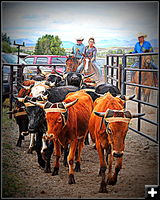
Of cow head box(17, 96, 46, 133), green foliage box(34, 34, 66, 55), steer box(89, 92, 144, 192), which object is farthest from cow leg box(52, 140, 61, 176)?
green foliage box(34, 34, 66, 55)

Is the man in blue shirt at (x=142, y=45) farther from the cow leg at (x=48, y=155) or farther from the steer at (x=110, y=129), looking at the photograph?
the cow leg at (x=48, y=155)

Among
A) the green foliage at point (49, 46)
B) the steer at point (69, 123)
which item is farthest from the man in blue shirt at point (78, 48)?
the steer at point (69, 123)

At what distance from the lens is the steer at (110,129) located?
3.74 metres

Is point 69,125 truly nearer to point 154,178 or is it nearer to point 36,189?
point 36,189

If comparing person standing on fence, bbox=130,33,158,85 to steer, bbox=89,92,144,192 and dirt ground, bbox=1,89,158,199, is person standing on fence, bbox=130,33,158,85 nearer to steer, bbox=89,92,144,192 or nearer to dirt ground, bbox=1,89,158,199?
dirt ground, bbox=1,89,158,199

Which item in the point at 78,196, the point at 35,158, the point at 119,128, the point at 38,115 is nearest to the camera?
the point at 119,128

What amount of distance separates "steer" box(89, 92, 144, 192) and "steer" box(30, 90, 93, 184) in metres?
0.22

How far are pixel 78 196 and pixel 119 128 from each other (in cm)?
99

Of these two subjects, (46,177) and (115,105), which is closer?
(115,105)

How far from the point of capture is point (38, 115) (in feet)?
15.6

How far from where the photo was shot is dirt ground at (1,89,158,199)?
406 centimetres

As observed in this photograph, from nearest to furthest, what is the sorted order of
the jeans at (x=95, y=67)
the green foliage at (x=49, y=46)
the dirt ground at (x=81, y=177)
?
the dirt ground at (x=81, y=177) → the green foliage at (x=49, y=46) → the jeans at (x=95, y=67)

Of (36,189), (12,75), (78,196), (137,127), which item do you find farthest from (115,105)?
(12,75)

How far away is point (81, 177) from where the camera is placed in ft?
14.9
